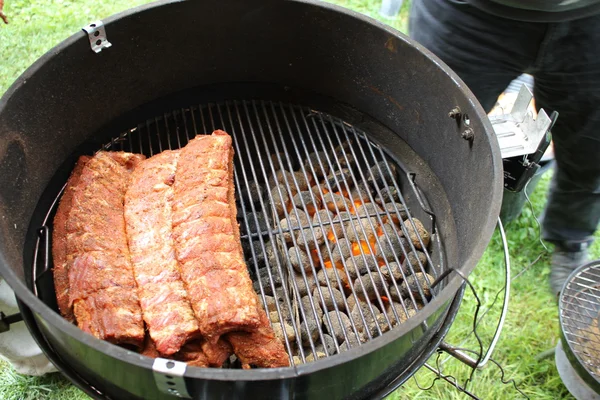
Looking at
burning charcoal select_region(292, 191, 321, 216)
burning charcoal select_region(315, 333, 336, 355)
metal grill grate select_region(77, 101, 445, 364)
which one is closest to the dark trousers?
metal grill grate select_region(77, 101, 445, 364)

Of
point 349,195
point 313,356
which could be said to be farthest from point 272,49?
point 313,356

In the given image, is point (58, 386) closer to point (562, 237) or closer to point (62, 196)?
point (62, 196)

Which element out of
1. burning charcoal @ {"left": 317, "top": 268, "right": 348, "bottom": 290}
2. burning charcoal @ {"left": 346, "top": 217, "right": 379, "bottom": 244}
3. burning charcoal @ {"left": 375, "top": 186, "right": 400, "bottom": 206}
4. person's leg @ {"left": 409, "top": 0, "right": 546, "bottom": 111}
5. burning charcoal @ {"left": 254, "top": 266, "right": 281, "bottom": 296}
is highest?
person's leg @ {"left": 409, "top": 0, "right": 546, "bottom": 111}

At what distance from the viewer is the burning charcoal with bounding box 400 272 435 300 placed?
85.8 inches

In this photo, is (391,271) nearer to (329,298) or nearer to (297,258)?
(329,298)

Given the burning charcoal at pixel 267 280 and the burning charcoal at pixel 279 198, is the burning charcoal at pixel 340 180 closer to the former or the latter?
the burning charcoal at pixel 279 198

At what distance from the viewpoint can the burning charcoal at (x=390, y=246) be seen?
7.48ft

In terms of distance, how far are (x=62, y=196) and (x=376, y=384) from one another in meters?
1.48

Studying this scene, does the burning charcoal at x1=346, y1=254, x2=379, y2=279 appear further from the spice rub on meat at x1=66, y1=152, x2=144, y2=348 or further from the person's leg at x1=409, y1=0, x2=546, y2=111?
the person's leg at x1=409, y1=0, x2=546, y2=111

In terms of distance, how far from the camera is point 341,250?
2.32m

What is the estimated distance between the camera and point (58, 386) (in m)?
2.88

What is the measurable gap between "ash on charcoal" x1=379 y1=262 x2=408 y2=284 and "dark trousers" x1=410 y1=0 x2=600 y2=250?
116 centimetres

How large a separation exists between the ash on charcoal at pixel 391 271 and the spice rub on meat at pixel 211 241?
629 millimetres

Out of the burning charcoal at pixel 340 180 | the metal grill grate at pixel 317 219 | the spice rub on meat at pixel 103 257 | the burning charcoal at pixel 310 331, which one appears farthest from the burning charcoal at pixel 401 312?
the spice rub on meat at pixel 103 257
